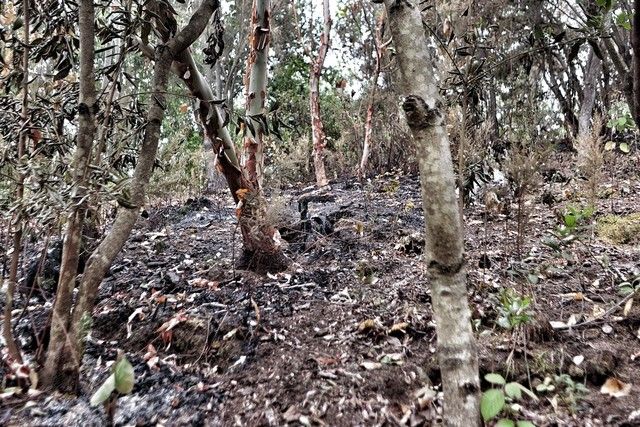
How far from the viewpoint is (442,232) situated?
4.59ft

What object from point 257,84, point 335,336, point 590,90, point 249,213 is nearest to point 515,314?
point 335,336

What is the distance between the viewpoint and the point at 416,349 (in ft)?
7.26

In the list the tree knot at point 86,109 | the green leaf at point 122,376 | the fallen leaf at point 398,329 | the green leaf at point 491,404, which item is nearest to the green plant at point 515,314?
the fallen leaf at point 398,329

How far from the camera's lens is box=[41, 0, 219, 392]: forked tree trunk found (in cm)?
180

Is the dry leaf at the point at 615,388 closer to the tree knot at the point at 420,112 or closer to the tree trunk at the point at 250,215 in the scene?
the tree knot at the point at 420,112

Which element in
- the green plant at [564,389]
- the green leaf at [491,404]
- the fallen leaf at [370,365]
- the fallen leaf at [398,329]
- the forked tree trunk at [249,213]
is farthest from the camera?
the forked tree trunk at [249,213]

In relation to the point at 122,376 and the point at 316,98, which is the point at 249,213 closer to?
the point at 122,376

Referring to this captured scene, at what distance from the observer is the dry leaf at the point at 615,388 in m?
1.74

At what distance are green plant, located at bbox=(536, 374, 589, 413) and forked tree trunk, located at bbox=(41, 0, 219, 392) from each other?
183 cm

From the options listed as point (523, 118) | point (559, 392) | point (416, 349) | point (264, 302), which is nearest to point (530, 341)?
point (559, 392)

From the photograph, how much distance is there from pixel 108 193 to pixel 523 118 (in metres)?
6.83

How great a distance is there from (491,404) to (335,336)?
45.4 inches

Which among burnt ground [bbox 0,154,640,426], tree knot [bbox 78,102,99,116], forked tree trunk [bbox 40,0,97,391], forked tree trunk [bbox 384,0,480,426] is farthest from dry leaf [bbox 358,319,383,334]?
tree knot [bbox 78,102,99,116]

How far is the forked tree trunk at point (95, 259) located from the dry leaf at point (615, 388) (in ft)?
6.65
